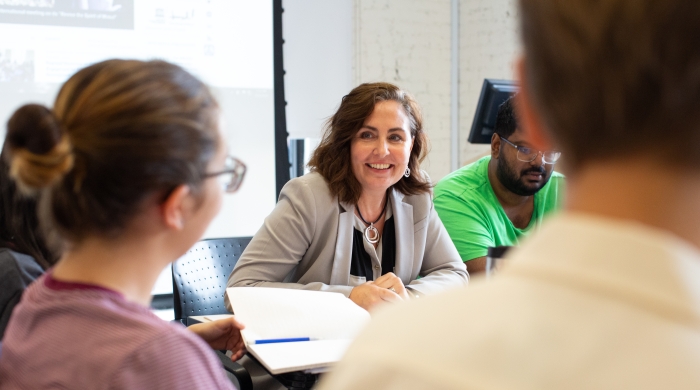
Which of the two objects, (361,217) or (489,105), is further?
(489,105)

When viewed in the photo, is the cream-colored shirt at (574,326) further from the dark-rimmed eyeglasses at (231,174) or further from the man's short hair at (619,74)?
the dark-rimmed eyeglasses at (231,174)

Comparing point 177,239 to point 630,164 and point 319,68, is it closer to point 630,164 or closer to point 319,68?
point 630,164

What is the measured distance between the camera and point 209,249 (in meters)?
2.36

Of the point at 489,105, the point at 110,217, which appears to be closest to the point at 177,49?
the point at 489,105

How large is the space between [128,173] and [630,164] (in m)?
0.60

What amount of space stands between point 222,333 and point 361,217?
38.7 inches

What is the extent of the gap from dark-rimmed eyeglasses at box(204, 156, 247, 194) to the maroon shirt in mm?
220

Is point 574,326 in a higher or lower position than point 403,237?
higher

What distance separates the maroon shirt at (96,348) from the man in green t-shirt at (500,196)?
1761 millimetres

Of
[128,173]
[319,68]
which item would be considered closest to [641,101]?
[128,173]

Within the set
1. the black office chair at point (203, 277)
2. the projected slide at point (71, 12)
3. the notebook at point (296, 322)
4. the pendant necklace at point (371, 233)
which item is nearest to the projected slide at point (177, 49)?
the projected slide at point (71, 12)

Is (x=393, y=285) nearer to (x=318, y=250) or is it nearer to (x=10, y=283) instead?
(x=318, y=250)

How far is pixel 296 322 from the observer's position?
4.99ft

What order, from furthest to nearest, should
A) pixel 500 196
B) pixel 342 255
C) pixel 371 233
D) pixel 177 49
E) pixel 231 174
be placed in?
pixel 177 49 < pixel 500 196 < pixel 371 233 < pixel 342 255 < pixel 231 174
